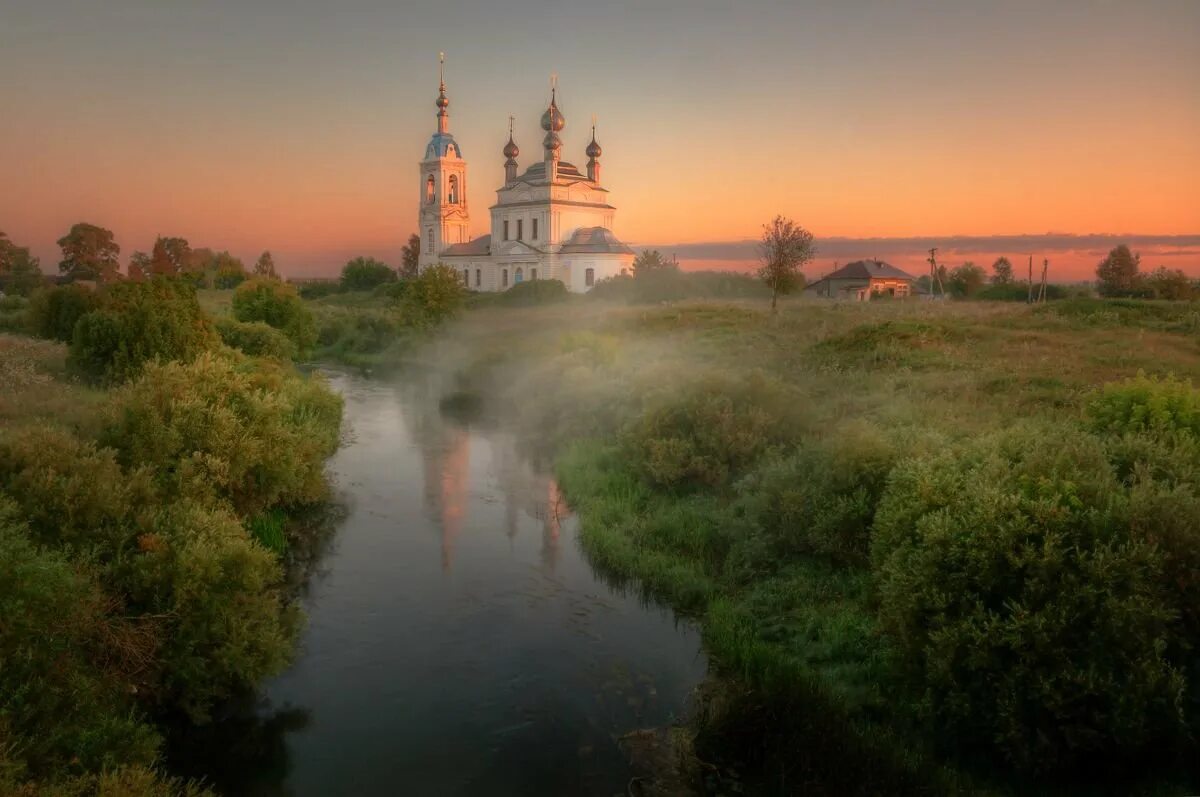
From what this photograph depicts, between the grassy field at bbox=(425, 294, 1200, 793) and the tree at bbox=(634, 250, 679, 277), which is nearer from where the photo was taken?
the grassy field at bbox=(425, 294, 1200, 793)

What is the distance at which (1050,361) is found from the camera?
21.1 meters

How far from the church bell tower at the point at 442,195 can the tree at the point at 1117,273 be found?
2266 inches

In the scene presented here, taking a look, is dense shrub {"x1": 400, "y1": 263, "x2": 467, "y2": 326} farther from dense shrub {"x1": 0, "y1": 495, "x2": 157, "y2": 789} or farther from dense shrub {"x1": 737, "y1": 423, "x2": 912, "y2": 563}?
dense shrub {"x1": 0, "y1": 495, "x2": 157, "y2": 789}

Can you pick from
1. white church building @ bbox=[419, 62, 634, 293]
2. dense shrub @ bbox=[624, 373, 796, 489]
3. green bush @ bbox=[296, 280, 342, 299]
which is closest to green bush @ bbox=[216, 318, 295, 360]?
dense shrub @ bbox=[624, 373, 796, 489]

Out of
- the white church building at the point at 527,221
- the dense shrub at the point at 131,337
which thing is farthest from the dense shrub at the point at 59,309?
the white church building at the point at 527,221

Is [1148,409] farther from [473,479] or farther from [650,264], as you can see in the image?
[650,264]

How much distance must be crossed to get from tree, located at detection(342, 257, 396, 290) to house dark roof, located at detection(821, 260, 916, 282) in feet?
155

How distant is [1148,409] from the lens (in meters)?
11.4

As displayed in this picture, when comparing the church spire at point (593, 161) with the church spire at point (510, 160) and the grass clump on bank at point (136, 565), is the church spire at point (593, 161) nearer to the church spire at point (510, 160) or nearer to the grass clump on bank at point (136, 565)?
the church spire at point (510, 160)

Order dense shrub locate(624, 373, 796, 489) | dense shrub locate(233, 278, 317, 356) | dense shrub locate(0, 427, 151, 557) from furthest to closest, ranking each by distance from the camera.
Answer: dense shrub locate(233, 278, 317, 356) → dense shrub locate(624, 373, 796, 489) → dense shrub locate(0, 427, 151, 557)

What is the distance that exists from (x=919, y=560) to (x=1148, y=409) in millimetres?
4997

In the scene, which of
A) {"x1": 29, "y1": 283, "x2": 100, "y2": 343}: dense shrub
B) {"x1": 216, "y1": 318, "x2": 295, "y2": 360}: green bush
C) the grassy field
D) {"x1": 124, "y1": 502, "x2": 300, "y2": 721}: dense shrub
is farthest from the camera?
{"x1": 216, "y1": 318, "x2": 295, "y2": 360}: green bush

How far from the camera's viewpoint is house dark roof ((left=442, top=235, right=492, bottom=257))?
8131 centimetres

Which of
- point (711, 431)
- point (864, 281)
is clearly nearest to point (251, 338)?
point (711, 431)
